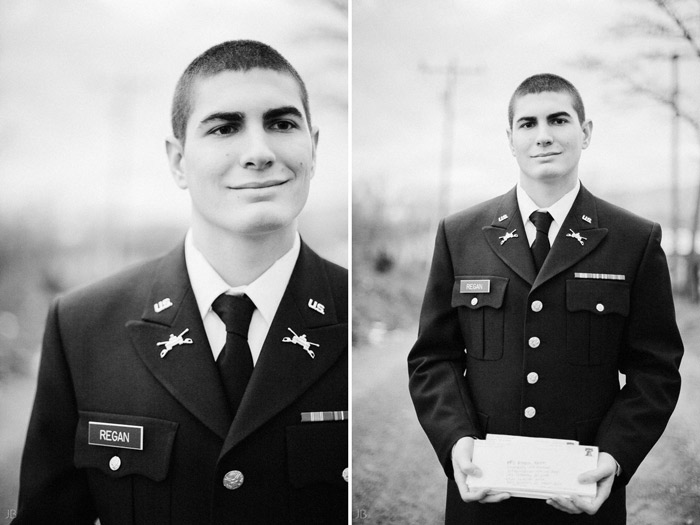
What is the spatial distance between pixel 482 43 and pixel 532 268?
95cm

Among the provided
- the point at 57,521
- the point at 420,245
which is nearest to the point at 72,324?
the point at 57,521

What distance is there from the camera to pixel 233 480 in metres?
2.44

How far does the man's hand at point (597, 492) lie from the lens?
2.31 m

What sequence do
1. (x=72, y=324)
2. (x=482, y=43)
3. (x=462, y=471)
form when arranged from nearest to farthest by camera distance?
(x=462, y=471) < (x=72, y=324) < (x=482, y=43)

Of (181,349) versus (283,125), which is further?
(283,125)

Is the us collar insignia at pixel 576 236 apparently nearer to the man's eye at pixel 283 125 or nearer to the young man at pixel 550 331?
the young man at pixel 550 331

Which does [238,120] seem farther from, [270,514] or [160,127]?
[270,514]

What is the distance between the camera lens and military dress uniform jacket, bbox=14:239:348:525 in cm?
245

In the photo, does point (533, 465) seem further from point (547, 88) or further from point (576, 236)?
point (547, 88)

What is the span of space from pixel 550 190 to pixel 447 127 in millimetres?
488

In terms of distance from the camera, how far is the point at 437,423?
258 centimetres

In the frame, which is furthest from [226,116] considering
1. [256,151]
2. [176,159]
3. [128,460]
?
[128,460]

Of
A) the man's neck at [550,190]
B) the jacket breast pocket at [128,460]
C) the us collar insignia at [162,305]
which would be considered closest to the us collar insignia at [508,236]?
the man's neck at [550,190]

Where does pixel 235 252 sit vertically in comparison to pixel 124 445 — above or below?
above
